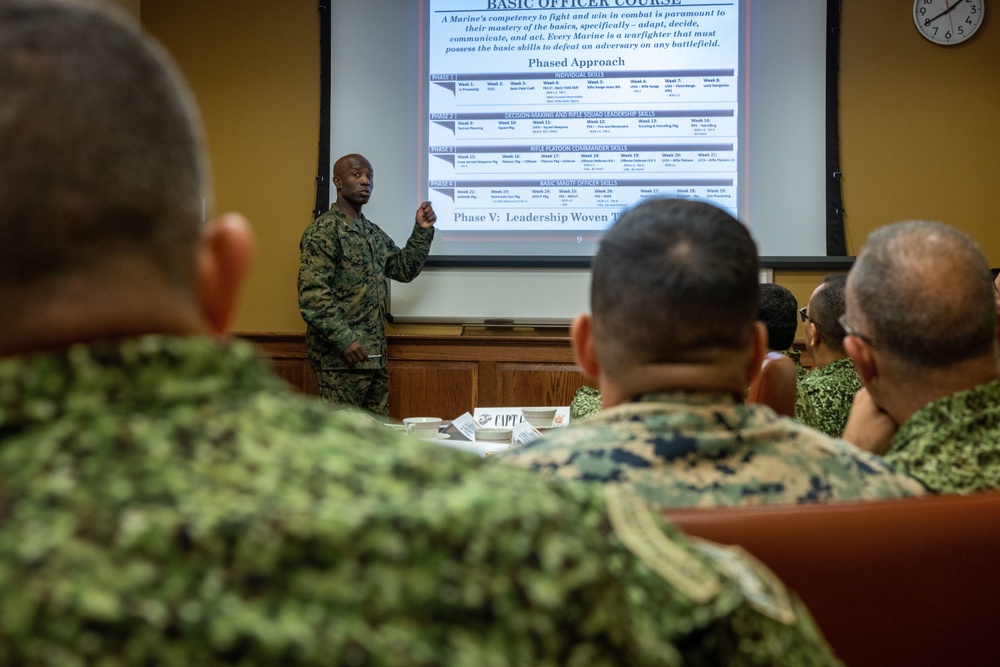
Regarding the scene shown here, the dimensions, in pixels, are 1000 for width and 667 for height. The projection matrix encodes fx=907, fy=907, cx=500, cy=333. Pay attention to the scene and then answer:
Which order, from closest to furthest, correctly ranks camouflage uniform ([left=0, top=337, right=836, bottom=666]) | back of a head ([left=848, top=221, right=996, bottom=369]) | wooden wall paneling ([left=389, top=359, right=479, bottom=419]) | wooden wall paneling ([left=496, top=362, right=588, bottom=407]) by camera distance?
1. camouflage uniform ([left=0, top=337, right=836, bottom=666])
2. back of a head ([left=848, top=221, right=996, bottom=369])
3. wooden wall paneling ([left=496, top=362, right=588, bottom=407])
4. wooden wall paneling ([left=389, top=359, right=479, bottom=419])

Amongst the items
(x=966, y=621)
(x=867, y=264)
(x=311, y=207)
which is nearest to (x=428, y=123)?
(x=311, y=207)

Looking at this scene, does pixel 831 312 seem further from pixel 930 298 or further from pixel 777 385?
pixel 930 298

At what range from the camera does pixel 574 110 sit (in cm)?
484

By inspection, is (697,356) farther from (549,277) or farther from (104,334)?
(549,277)

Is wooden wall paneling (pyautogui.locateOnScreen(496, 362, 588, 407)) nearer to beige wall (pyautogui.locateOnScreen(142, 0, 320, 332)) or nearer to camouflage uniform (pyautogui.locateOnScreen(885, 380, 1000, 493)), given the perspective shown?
beige wall (pyautogui.locateOnScreen(142, 0, 320, 332))

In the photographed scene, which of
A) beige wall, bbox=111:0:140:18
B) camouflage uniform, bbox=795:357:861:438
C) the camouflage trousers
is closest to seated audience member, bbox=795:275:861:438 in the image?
camouflage uniform, bbox=795:357:861:438

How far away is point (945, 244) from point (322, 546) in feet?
3.76

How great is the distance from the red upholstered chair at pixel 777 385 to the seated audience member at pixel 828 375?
0.16m

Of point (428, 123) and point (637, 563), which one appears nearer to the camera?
point (637, 563)

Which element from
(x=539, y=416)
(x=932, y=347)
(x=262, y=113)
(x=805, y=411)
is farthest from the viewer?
(x=262, y=113)

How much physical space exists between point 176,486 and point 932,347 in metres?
1.15

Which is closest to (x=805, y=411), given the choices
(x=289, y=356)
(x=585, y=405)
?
(x=585, y=405)

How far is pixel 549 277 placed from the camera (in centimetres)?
493

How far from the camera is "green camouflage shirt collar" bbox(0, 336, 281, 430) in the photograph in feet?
1.51
